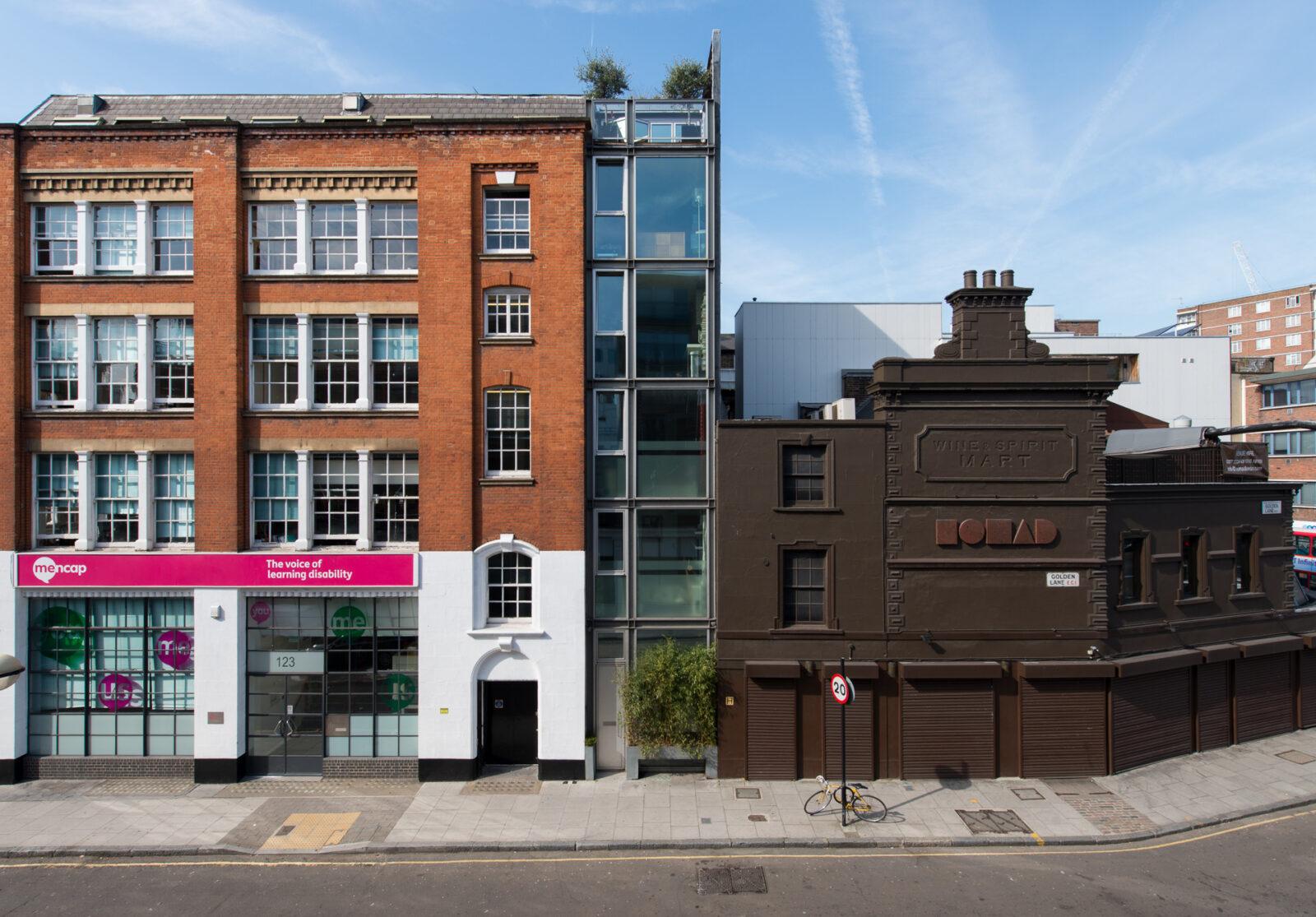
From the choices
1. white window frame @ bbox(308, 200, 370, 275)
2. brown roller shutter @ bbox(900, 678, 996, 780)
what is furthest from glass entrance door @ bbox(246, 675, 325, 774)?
brown roller shutter @ bbox(900, 678, 996, 780)

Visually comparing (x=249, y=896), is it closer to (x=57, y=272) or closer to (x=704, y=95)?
(x=57, y=272)

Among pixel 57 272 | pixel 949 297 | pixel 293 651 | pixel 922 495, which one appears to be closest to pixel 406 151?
pixel 57 272

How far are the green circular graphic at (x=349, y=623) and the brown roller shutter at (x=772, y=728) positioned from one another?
371 inches

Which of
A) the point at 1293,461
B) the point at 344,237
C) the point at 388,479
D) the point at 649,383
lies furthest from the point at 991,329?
the point at 1293,461

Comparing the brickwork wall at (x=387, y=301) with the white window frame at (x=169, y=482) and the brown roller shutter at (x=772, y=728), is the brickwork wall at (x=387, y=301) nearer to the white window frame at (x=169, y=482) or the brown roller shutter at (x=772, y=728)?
the white window frame at (x=169, y=482)

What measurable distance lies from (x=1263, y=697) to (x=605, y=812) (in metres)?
17.6

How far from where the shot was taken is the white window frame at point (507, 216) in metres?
17.8

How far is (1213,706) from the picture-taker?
18.7 meters

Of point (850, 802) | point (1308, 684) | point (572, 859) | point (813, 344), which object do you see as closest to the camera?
point (572, 859)

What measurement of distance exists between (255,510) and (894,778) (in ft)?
54.1

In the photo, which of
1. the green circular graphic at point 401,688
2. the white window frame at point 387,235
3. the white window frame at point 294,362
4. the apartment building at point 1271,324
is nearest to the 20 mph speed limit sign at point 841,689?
the green circular graphic at point 401,688

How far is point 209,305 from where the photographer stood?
17594 mm

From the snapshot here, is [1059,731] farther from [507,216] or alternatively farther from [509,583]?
[507,216]

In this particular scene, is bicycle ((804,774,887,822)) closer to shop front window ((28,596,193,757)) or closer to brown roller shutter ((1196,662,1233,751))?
brown roller shutter ((1196,662,1233,751))
